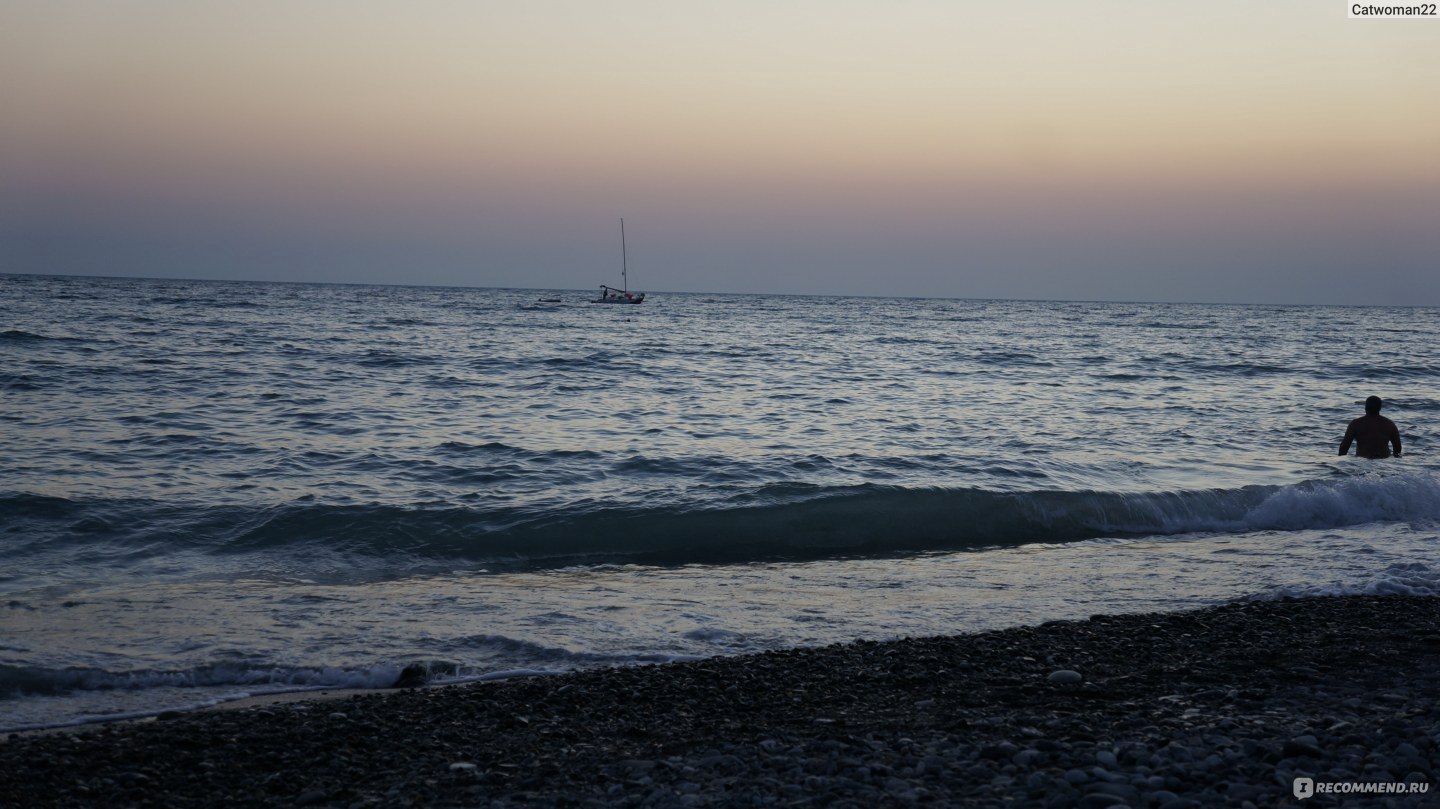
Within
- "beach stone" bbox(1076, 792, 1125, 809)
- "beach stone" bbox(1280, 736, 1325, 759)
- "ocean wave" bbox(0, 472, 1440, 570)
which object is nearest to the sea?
"ocean wave" bbox(0, 472, 1440, 570)

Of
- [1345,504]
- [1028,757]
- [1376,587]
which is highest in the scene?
[1028,757]

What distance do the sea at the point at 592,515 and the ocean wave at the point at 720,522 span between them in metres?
0.04

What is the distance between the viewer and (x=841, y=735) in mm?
4664

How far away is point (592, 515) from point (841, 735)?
6.50 metres

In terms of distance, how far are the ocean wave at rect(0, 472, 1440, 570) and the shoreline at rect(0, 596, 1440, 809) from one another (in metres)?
4.09

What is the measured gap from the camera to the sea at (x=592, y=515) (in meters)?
6.75

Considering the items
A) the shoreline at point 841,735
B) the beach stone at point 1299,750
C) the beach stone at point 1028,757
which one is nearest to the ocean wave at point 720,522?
the shoreline at point 841,735

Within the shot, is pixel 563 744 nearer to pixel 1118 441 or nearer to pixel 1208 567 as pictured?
pixel 1208 567

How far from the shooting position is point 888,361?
103 ft

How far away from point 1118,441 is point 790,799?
579 inches

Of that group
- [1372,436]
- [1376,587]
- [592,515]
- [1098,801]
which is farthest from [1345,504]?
[1098,801]

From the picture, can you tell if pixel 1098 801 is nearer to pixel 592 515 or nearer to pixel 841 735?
pixel 841 735

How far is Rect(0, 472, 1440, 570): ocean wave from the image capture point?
964cm

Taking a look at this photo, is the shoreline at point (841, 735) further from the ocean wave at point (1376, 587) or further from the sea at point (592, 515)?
the ocean wave at point (1376, 587)
